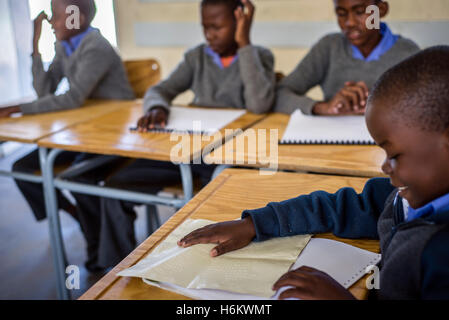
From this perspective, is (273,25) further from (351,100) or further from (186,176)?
(186,176)

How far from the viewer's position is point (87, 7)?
2244mm

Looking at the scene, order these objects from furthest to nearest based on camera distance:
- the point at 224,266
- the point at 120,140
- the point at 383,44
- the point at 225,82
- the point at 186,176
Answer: the point at 225,82
the point at 383,44
the point at 120,140
the point at 186,176
the point at 224,266

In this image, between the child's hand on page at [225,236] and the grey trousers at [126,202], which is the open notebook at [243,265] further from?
the grey trousers at [126,202]

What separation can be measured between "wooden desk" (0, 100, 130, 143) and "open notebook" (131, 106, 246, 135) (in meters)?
0.36

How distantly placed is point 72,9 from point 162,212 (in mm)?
1213

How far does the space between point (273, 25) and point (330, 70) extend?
179 cm

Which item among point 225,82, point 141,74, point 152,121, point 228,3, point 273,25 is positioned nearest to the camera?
point 152,121

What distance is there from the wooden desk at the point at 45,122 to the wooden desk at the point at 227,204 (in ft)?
2.86

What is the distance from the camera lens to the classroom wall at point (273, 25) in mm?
3236

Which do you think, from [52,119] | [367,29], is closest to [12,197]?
[52,119]

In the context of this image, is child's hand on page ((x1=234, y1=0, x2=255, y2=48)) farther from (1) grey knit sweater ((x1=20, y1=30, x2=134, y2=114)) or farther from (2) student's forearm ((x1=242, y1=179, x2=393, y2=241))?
(2) student's forearm ((x1=242, y1=179, x2=393, y2=241))

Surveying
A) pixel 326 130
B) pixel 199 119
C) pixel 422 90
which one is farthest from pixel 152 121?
pixel 422 90

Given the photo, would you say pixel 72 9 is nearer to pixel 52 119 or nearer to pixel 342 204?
pixel 52 119

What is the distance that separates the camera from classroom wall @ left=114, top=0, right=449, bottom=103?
3236mm
